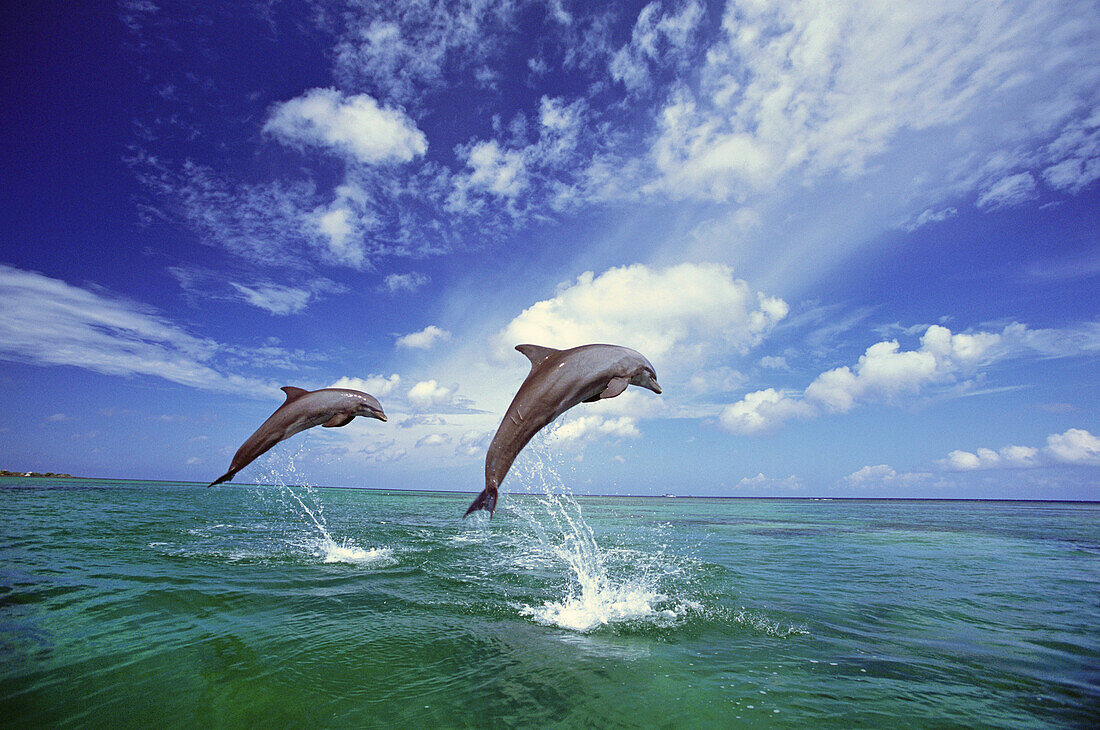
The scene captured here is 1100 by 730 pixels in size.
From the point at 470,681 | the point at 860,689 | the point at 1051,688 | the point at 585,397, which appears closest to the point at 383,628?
the point at 470,681

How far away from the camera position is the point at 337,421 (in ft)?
27.5

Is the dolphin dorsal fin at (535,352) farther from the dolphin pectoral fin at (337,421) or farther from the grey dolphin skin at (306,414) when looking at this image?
the dolphin pectoral fin at (337,421)

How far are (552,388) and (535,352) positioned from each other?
84cm

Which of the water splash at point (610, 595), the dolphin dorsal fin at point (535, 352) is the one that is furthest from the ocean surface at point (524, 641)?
the dolphin dorsal fin at point (535, 352)

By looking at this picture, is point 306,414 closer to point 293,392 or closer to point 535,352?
point 293,392

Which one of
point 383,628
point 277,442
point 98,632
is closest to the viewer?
point 98,632

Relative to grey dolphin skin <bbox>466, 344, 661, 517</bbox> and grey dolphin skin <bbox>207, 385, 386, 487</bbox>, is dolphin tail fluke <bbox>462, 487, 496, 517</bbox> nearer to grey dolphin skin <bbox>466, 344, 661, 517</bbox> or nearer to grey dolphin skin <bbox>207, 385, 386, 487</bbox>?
grey dolphin skin <bbox>466, 344, 661, 517</bbox>

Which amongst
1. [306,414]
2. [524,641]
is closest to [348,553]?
[306,414]

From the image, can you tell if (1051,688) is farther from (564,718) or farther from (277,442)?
(277,442)

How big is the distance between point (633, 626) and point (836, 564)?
9.46 meters

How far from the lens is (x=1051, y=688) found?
18.1 ft

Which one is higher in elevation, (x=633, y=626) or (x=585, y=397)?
(x=585, y=397)

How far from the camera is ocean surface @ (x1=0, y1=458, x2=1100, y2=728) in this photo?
15.1 feet

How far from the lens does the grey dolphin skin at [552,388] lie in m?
6.27
